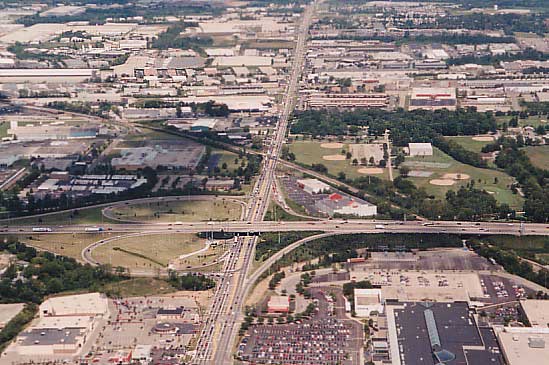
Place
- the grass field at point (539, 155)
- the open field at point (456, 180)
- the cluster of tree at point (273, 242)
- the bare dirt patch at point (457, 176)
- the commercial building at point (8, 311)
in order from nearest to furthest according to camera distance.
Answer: the commercial building at point (8, 311) < the cluster of tree at point (273, 242) < the open field at point (456, 180) < the bare dirt patch at point (457, 176) < the grass field at point (539, 155)

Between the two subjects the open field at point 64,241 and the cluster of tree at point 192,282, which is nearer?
the cluster of tree at point 192,282

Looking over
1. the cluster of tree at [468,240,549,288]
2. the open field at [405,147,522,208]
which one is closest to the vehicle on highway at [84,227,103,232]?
the open field at [405,147,522,208]

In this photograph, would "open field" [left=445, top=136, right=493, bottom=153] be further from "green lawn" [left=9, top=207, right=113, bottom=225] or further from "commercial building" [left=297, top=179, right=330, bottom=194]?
"green lawn" [left=9, top=207, right=113, bottom=225]

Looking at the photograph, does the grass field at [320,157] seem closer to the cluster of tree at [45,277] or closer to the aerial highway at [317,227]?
the aerial highway at [317,227]

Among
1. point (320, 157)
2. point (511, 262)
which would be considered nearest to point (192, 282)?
point (511, 262)

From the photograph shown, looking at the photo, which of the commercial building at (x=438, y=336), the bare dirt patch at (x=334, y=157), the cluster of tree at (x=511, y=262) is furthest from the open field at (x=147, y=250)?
the bare dirt patch at (x=334, y=157)

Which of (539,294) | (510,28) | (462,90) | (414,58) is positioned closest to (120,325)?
(539,294)

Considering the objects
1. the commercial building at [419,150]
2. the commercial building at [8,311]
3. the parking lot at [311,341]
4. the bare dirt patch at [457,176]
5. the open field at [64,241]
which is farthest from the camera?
the commercial building at [419,150]
